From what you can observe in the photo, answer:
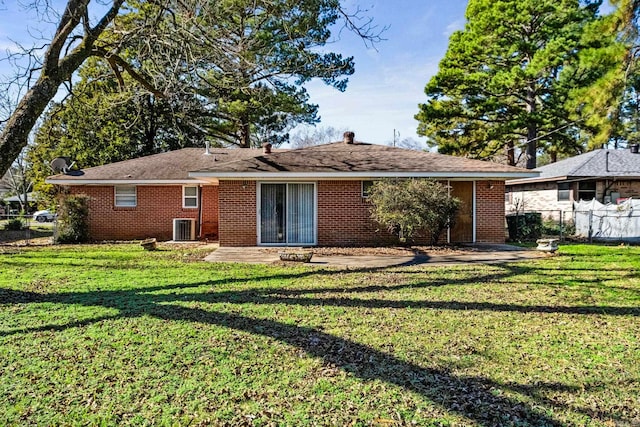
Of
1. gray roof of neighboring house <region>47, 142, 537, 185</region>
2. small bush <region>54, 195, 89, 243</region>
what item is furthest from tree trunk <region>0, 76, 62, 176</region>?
small bush <region>54, 195, 89, 243</region>

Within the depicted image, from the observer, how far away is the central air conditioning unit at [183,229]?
15.9m

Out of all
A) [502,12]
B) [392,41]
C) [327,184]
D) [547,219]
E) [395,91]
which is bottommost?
[547,219]

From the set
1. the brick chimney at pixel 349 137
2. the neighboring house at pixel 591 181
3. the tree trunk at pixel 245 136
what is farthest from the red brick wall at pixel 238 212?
the tree trunk at pixel 245 136

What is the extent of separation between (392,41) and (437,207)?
186 inches

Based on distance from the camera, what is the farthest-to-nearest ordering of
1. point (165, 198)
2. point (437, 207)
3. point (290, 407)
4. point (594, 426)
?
point (165, 198)
point (437, 207)
point (290, 407)
point (594, 426)

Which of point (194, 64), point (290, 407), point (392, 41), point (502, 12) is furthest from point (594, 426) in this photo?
point (502, 12)

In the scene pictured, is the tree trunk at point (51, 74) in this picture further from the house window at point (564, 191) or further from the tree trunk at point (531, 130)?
the tree trunk at point (531, 130)

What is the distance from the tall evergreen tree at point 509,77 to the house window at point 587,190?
5.06 metres

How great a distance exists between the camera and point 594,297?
22.0 feet

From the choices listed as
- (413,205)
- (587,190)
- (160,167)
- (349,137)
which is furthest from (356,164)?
(587,190)

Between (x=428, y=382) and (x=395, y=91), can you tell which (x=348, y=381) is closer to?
(x=428, y=382)

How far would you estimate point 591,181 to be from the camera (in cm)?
1858

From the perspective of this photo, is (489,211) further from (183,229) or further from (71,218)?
(71,218)

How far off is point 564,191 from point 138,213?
18.1 meters
